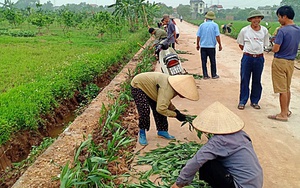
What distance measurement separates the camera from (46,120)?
19.2 ft

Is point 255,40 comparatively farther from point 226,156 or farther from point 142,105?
point 226,156

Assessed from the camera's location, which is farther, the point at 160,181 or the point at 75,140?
the point at 75,140

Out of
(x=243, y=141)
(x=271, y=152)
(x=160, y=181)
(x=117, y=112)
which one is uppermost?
(x=243, y=141)

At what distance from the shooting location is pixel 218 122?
263 cm

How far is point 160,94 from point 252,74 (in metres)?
2.61

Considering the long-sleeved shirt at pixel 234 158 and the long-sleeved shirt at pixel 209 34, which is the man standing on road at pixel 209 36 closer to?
the long-sleeved shirt at pixel 209 34

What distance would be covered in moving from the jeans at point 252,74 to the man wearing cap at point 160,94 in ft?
6.71

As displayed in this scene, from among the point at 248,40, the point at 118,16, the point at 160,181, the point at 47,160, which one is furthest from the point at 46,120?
the point at 118,16

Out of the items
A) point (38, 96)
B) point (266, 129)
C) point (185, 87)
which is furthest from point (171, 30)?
point (185, 87)

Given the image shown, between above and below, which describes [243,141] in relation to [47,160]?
above

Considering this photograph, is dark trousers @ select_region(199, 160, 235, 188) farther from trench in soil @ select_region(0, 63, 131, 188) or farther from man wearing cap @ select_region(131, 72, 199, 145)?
trench in soil @ select_region(0, 63, 131, 188)

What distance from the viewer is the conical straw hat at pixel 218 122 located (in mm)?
2585

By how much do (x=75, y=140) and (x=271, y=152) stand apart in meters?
2.45

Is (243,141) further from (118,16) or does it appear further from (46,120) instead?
(118,16)
